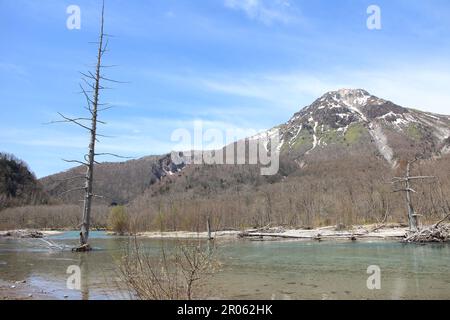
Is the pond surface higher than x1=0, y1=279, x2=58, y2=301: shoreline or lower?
lower

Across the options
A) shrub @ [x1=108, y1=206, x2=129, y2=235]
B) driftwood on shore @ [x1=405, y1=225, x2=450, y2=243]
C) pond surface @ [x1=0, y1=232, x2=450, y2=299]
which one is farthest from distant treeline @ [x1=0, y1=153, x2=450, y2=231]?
pond surface @ [x1=0, y1=232, x2=450, y2=299]

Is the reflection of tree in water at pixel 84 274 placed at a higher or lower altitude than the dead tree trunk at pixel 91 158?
lower

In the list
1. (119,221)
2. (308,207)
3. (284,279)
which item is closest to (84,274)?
(284,279)

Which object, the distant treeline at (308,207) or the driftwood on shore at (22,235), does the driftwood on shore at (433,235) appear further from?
the driftwood on shore at (22,235)

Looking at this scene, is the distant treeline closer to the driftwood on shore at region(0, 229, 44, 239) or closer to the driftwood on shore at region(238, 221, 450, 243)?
the driftwood on shore at region(238, 221, 450, 243)

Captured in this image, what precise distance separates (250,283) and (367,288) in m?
3.50

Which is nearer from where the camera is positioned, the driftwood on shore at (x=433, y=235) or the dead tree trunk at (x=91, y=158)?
the dead tree trunk at (x=91, y=158)

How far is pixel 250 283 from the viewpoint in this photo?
13164 millimetres

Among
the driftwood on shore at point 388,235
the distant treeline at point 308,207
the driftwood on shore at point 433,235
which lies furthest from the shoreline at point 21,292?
the distant treeline at point 308,207

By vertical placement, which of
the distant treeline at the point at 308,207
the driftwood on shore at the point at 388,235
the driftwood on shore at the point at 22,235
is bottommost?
the driftwood on shore at the point at 22,235

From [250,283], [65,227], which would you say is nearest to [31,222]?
[65,227]

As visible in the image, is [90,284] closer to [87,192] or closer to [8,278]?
[8,278]

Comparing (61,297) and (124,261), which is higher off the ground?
(124,261)
